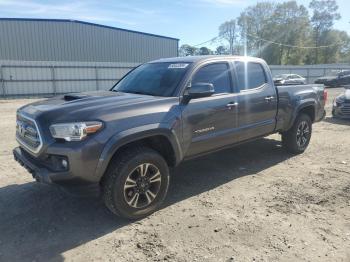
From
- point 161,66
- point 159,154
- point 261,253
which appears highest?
point 161,66

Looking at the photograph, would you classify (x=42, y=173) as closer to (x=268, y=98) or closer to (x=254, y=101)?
(x=254, y=101)

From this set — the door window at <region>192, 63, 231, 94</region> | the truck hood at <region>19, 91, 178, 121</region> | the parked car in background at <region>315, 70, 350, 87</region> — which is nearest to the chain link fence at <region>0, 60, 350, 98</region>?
the parked car in background at <region>315, 70, 350, 87</region>

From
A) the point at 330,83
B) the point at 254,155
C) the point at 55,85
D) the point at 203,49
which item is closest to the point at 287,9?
the point at 203,49

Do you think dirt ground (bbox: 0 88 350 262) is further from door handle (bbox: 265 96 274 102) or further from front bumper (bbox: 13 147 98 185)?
door handle (bbox: 265 96 274 102)

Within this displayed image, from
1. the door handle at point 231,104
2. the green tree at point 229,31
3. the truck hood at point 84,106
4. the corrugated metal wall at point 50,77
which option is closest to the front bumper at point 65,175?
the truck hood at point 84,106

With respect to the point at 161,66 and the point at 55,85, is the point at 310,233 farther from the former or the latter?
the point at 55,85

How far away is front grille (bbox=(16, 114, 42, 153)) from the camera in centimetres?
375

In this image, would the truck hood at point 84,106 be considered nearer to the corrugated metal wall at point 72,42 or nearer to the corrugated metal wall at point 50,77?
the corrugated metal wall at point 50,77

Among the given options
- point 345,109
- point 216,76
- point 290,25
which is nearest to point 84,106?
point 216,76

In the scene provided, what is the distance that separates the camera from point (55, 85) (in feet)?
79.0

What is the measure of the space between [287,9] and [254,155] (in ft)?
237

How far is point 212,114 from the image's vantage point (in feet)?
15.6

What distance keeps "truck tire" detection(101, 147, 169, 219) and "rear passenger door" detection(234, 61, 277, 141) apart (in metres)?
1.77

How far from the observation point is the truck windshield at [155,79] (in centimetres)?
→ 464
